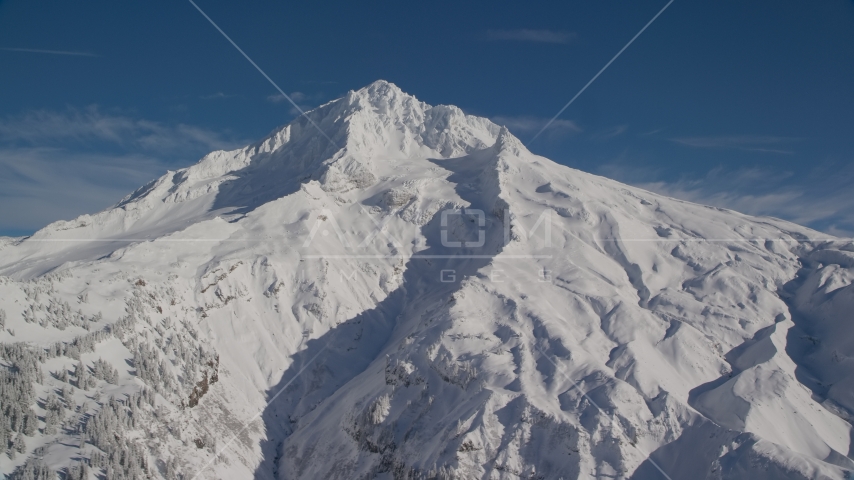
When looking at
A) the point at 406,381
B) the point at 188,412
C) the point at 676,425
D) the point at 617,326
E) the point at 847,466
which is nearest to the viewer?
the point at 847,466

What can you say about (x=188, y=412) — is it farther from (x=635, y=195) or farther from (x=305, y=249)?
(x=635, y=195)

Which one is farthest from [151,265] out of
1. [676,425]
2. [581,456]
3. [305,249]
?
[676,425]

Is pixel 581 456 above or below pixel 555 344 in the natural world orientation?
below

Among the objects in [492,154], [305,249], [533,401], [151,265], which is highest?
[492,154]

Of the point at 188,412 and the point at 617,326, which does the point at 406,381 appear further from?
the point at 617,326

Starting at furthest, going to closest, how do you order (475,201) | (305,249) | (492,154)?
(492,154) → (475,201) → (305,249)

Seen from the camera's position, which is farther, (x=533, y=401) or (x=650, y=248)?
(x=650, y=248)
